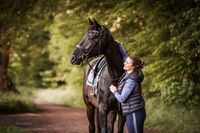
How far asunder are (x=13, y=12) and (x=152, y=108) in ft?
25.6

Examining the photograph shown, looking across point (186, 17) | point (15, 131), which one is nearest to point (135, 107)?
point (15, 131)

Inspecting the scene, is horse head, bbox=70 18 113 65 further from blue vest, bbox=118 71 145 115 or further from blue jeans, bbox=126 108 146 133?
blue jeans, bbox=126 108 146 133

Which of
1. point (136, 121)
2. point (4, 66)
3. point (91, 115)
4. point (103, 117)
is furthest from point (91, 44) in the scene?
point (4, 66)

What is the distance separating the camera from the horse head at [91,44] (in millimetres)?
8125

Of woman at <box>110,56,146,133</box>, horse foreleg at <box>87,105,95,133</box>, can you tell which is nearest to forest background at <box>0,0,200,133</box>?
horse foreleg at <box>87,105,95,133</box>

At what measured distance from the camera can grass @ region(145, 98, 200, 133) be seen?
12078 millimetres

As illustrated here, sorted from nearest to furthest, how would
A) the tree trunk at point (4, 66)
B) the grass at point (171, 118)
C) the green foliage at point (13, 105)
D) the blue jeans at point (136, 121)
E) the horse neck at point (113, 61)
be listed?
the blue jeans at point (136, 121)
the horse neck at point (113, 61)
the grass at point (171, 118)
the green foliage at point (13, 105)
the tree trunk at point (4, 66)

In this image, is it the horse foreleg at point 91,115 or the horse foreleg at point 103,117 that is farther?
the horse foreleg at point 91,115

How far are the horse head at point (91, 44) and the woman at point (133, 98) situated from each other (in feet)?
3.29

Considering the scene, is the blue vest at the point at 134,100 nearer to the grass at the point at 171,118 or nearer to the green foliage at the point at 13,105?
the grass at the point at 171,118

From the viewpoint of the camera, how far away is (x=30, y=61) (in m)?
45.3

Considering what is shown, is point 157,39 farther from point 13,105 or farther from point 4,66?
point 4,66

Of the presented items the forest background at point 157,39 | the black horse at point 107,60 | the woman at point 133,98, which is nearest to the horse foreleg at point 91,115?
the forest background at point 157,39

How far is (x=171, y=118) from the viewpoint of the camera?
44.9ft
